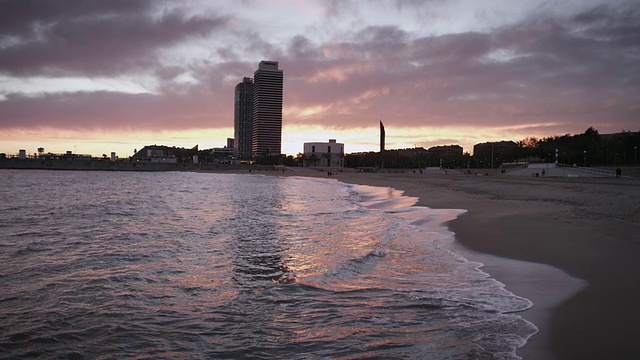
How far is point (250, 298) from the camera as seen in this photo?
23.7ft

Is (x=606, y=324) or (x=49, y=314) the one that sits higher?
(x=606, y=324)

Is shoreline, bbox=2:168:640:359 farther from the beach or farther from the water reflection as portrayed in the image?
the water reflection

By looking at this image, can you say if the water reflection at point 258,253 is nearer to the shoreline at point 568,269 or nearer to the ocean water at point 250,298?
the ocean water at point 250,298

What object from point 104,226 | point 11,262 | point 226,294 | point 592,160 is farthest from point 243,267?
point 592,160

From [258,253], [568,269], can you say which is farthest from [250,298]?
[568,269]

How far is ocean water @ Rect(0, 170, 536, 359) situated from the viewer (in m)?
5.16

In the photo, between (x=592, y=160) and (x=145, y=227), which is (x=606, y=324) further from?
(x=592, y=160)

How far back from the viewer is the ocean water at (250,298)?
5.16 meters

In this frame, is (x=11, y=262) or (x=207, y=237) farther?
(x=207, y=237)

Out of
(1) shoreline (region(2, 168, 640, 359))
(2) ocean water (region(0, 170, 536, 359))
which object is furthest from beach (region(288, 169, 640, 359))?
(2) ocean water (region(0, 170, 536, 359))

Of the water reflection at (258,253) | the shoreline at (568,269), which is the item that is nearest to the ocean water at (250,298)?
the water reflection at (258,253)

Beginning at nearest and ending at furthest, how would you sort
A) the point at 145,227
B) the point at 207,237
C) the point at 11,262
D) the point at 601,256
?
the point at 601,256 → the point at 11,262 → the point at 207,237 → the point at 145,227

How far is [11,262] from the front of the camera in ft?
32.4

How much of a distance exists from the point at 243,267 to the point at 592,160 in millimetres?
123785
